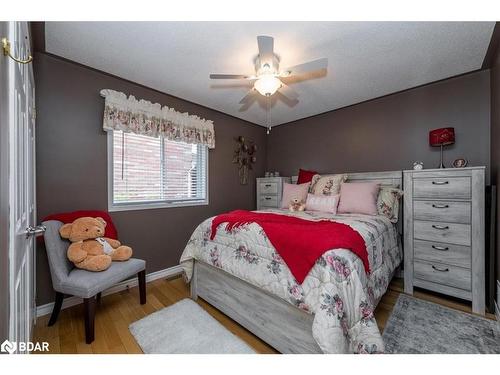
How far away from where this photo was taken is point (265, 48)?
1539 mm

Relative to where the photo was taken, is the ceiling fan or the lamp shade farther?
the lamp shade

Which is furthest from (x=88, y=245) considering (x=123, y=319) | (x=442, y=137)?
(x=442, y=137)

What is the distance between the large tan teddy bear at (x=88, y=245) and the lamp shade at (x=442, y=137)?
11.5 ft

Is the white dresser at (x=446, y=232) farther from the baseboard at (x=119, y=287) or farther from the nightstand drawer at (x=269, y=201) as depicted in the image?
the baseboard at (x=119, y=287)

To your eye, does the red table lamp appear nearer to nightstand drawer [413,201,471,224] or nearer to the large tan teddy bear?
nightstand drawer [413,201,471,224]

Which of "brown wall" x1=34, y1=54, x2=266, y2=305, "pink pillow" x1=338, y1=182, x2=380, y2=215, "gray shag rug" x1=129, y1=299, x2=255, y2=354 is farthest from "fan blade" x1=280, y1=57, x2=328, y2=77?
"gray shag rug" x1=129, y1=299, x2=255, y2=354

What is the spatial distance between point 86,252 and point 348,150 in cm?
343

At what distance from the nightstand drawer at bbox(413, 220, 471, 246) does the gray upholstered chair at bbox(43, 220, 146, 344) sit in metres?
2.89

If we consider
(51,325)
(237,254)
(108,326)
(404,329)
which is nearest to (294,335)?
(237,254)

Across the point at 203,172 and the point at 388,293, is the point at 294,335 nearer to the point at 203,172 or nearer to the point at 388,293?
the point at 388,293

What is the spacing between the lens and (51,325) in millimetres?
1738

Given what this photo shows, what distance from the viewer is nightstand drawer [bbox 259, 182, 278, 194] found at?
366 centimetres
